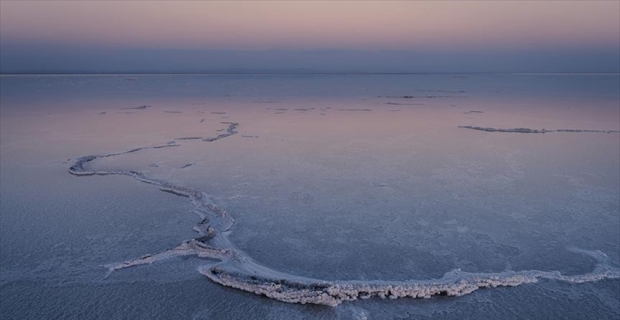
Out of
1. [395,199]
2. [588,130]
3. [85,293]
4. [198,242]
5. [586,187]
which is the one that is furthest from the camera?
[588,130]

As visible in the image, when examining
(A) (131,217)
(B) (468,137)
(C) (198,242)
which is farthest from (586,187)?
(A) (131,217)

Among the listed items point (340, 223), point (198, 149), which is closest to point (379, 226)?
point (340, 223)

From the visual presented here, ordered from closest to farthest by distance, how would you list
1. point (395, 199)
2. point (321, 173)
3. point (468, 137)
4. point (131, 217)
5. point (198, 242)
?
point (198, 242), point (131, 217), point (395, 199), point (321, 173), point (468, 137)

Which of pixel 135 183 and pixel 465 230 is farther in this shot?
pixel 135 183

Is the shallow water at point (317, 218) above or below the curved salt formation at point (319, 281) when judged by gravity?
below

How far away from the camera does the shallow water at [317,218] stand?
3844 millimetres

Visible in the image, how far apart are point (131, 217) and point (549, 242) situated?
5091 millimetres

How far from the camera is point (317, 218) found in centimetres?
568

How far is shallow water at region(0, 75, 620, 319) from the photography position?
3.84 meters

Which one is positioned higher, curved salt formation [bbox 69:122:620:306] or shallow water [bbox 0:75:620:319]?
curved salt formation [bbox 69:122:620:306]

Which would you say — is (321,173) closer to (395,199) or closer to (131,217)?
(395,199)

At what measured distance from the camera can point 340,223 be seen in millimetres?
5531

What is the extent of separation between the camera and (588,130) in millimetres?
12547

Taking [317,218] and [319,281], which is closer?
[319,281]
